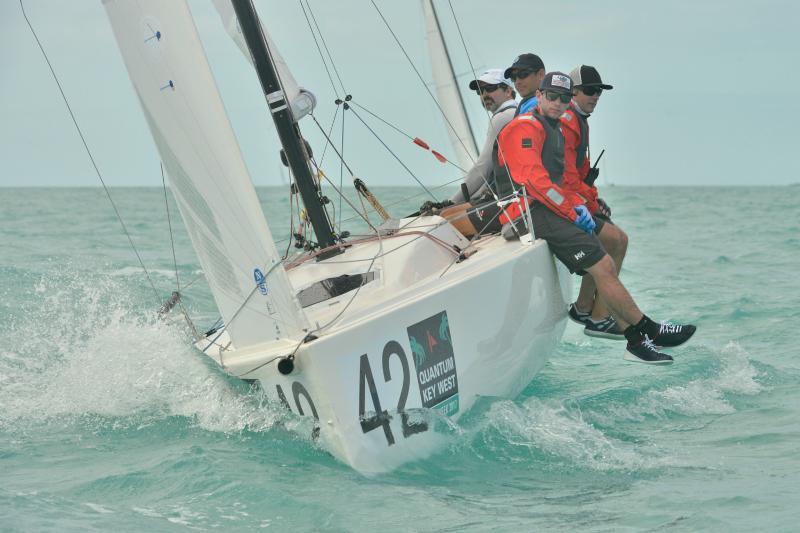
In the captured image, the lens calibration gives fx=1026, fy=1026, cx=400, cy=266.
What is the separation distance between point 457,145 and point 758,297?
3.09 m

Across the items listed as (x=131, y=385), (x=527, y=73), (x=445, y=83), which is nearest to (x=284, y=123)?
(x=527, y=73)

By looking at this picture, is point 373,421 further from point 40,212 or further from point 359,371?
point 40,212

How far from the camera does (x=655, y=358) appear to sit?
505 cm

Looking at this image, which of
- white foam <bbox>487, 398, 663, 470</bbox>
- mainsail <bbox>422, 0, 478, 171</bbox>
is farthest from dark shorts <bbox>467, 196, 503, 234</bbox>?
mainsail <bbox>422, 0, 478, 171</bbox>

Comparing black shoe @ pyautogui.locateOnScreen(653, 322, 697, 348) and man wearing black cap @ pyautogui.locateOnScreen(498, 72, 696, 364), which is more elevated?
man wearing black cap @ pyautogui.locateOnScreen(498, 72, 696, 364)

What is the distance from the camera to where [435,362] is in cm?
411

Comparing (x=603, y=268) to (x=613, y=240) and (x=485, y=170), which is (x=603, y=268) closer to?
(x=613, y=240)

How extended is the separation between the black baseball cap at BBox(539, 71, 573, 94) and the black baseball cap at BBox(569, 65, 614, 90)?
401 millimetres

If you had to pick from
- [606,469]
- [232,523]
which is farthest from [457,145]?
[232,523]

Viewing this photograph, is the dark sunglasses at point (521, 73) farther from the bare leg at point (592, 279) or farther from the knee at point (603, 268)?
the knee at point (603, 268)

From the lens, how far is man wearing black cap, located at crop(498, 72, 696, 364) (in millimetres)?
4855

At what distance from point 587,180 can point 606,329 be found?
818 mm

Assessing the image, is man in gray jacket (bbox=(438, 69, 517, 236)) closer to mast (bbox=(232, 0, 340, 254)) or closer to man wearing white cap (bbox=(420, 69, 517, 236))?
man wearing white cap (bbox=(420, 69, 517, 236))

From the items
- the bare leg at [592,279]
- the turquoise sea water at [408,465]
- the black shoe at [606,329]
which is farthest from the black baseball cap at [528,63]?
the turquoise sea water at [408,465]
